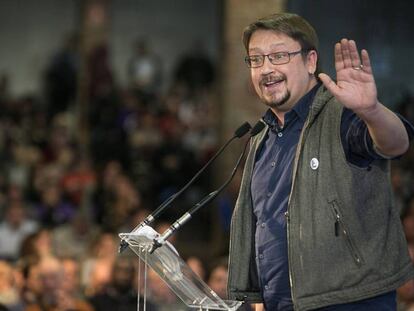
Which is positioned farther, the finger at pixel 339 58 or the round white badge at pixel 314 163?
the round white badge at pixel 314 163

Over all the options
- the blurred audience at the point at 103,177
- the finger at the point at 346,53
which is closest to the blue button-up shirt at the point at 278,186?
the finger at the point at 346,53

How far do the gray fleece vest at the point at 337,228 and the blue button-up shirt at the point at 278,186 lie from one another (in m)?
0.06

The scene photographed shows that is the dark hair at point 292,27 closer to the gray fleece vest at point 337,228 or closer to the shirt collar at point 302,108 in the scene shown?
the shirt collar at point 302,108

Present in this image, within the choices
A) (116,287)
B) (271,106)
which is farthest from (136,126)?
(271,106)

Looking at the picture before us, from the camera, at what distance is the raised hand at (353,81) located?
12.8 feet

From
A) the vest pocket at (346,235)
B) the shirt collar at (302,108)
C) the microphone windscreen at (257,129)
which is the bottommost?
the vest pocket at (346,235)

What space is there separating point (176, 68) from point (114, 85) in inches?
61.4

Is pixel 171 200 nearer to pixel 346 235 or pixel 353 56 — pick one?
pixel 346 235

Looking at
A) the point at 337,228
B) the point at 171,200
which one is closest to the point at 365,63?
the point at 337,228

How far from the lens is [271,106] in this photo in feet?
14.3

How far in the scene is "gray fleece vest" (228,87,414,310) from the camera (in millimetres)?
4012

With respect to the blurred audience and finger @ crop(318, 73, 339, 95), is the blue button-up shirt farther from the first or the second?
the blurred audience

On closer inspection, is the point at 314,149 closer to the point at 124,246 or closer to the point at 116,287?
the point at 124,246

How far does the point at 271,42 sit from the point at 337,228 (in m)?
0.74
